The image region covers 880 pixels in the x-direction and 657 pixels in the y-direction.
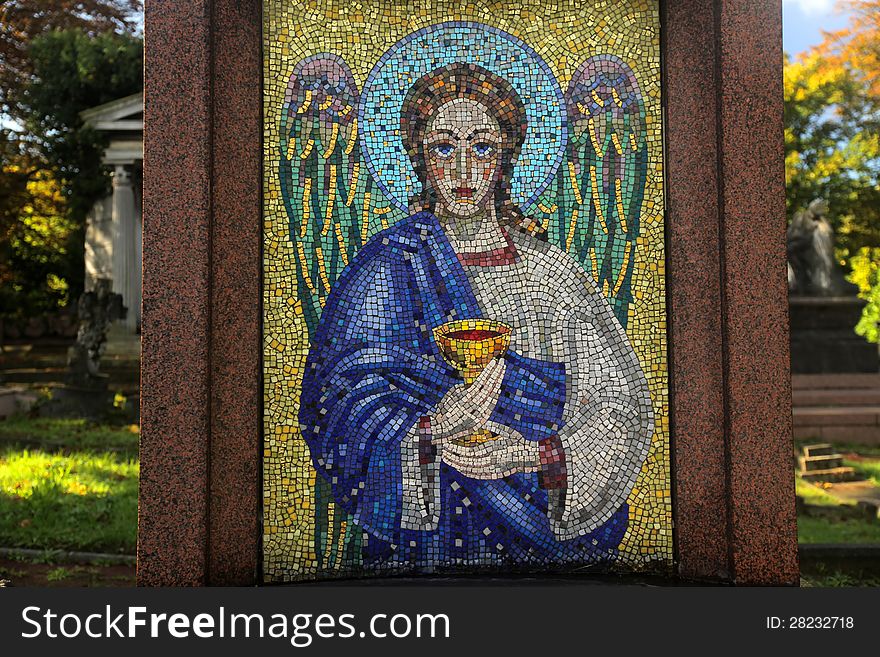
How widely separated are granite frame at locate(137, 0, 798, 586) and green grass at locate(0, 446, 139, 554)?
2644 millimetres

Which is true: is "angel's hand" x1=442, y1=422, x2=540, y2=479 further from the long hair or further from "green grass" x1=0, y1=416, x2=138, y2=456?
"green grass" x1=0, y1=416, x2=138, y2=456

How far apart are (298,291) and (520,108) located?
169 cm

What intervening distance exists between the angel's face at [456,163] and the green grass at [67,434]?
22.9ft

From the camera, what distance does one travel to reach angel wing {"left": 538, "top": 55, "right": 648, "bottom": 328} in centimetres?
426

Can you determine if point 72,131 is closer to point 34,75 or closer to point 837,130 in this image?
point 34,75

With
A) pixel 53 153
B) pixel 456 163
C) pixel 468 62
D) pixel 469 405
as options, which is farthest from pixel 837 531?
pixel 53 153

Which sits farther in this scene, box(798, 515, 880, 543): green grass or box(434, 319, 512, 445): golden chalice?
box(798, 515, 880, 543): green grass

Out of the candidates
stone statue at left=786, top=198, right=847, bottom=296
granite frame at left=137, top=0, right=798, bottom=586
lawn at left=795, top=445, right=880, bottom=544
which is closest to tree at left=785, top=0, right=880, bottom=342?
stone statue at left=786, top=198, right=847, bottom=296

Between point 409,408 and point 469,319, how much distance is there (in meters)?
0.62

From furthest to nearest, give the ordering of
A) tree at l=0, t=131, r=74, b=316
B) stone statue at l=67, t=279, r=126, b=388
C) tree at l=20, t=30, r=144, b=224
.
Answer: tree at l=0, t=131, r=74, b=316
tree at l=20, t=30, r=144, b=224
stone statue at l=67, t=279, r=126, b=388

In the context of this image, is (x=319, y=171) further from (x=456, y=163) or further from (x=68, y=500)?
(x=68, y=500)

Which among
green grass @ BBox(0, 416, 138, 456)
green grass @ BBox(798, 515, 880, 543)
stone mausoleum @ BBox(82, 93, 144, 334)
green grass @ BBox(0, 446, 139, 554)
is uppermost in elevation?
stone mausoleum @ BBox(82, 93, 144, 334)

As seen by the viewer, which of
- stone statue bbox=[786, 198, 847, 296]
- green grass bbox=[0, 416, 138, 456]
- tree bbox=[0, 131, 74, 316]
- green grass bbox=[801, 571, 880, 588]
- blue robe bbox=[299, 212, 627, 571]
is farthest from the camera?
tree bbox=[0, 131, 74, 316]

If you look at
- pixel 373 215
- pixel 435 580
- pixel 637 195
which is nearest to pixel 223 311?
pixel 373 215
